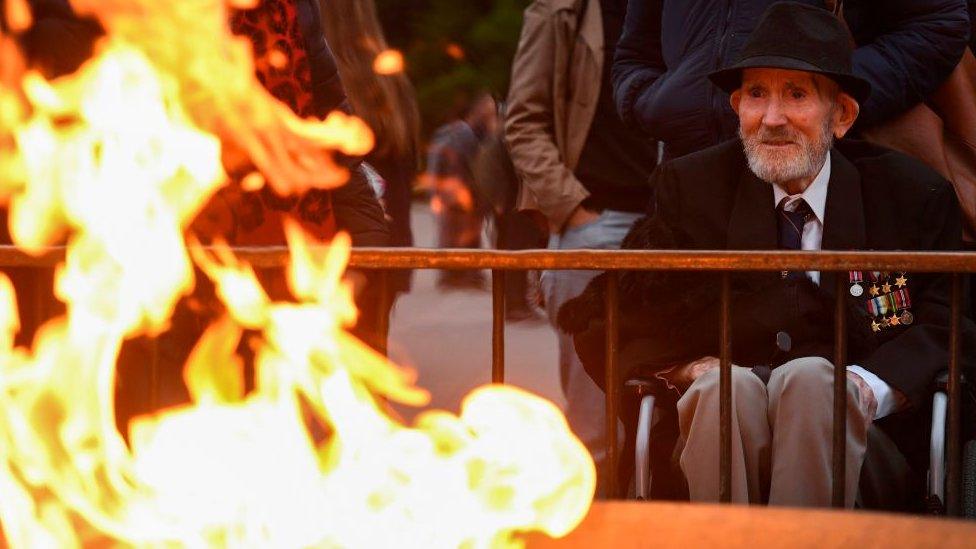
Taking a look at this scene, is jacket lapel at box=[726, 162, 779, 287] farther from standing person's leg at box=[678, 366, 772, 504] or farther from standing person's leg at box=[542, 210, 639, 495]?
standing person's leg at box=[542, 210, 639, 495]

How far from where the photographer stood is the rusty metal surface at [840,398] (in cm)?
315

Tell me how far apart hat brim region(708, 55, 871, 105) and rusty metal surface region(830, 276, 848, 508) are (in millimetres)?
886

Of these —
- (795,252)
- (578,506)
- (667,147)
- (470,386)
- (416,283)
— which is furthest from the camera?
(416,283)

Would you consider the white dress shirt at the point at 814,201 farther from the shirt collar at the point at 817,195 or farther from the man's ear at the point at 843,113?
the man's ear at the point at 843,113

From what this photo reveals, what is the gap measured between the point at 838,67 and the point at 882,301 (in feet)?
2.03

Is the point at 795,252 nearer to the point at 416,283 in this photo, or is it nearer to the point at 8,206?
the point at 8,206

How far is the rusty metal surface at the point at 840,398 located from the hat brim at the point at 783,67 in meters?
0.89

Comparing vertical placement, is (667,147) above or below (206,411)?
above

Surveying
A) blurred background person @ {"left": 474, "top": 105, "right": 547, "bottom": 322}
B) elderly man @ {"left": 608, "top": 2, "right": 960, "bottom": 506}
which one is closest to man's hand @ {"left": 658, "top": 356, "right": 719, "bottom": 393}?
elderly man @ {"left": 608, "top": 2, "right": 960, "bottom": 506}

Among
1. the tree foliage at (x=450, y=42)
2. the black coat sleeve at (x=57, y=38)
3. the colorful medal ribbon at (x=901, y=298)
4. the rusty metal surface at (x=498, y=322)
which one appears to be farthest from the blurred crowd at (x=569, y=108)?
the tree foliage at (x=450, y=42)

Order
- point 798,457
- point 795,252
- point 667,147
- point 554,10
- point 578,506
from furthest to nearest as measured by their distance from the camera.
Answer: point 554,10 < point 667,147 < point 798,457 < point 795,252 < point 578,506

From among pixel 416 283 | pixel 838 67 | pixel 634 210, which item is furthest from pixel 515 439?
pixel 416 283

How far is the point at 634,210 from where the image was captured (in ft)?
17.2

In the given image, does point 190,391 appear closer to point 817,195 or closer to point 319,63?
point 319,63
